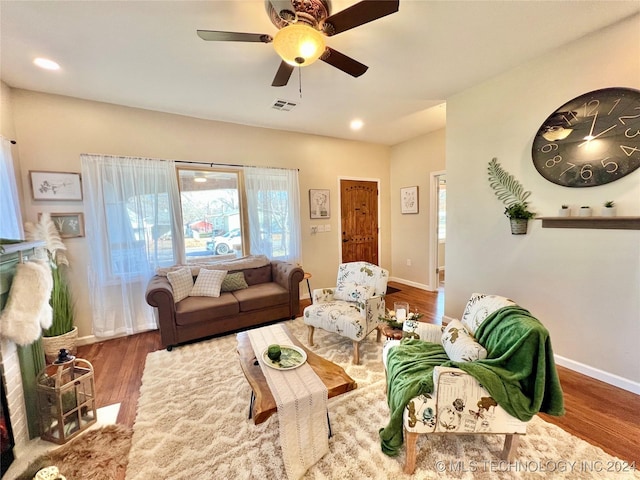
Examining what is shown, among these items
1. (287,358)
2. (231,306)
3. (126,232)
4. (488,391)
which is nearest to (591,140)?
(488,391)

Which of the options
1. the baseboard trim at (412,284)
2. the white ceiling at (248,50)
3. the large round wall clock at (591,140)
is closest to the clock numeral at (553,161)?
the large round wall clock at (591,140)

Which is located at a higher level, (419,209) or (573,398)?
(419,209)

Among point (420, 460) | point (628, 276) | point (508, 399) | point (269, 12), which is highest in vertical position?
point (269, 12)

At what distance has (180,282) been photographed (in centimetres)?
304

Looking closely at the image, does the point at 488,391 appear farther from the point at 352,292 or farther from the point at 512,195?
the point at 512,195

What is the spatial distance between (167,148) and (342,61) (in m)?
2.64

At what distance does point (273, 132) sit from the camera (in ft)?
13.3

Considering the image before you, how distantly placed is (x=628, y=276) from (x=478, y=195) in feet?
4.30

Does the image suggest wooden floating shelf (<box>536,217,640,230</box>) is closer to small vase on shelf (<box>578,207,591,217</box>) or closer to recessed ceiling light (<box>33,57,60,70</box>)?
small vase on shelf (<box>578,207,591,217</box>)

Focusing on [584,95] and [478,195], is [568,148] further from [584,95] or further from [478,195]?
[478,195]

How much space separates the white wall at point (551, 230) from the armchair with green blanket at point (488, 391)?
4.24 ft

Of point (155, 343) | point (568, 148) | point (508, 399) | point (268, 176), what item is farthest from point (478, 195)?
point (155, 343)

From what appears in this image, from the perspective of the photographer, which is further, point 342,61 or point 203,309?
point 203,309

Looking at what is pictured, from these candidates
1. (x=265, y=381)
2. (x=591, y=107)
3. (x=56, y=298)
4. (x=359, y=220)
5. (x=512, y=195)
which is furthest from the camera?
(x=359, y=220)
